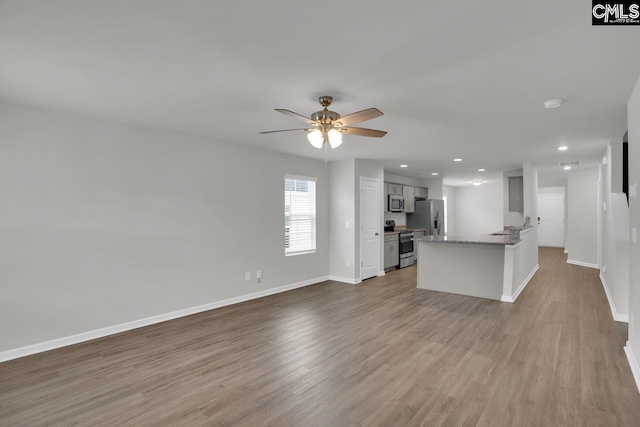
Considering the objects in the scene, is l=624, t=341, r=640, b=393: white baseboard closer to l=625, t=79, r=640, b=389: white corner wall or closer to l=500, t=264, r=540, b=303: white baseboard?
l=625, t=79, r=640, b=389: white corner wall

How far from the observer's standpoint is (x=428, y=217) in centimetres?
875

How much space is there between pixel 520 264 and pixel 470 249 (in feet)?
3.51

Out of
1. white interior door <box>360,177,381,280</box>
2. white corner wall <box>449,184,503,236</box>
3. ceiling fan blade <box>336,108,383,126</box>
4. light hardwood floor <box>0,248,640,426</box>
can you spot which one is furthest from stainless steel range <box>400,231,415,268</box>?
ceiling fan blade <box>336,108,383,126</box>

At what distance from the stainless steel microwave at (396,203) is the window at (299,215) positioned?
106 inches

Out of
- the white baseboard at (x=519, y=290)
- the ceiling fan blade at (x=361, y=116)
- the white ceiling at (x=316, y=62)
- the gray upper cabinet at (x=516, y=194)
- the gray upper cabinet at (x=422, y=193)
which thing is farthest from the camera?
the gray upper cabinet at (x=422, y=193)

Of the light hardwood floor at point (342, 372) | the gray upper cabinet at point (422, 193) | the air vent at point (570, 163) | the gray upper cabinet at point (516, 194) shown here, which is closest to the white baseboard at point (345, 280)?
the light hardwood floor at point (342, 372)

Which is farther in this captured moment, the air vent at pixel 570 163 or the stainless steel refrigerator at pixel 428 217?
the stainless steel refrigerator at pixel 428 217

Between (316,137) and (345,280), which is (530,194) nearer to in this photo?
(345,280)

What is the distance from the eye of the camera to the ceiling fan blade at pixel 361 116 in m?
2.42

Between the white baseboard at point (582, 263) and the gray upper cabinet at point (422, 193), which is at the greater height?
→ the gray upper cabinet at point (422, 193)

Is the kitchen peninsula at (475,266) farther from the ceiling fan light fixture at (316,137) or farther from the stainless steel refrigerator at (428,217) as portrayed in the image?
the ceiling fan light fixture at (316,137)

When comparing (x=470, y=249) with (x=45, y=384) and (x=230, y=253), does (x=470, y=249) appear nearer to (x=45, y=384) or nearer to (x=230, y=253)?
(x=230, y=253)

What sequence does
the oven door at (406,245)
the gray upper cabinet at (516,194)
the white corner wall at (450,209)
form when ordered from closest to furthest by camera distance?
1. the gray upper cabinet at (516,194)
2. the oven door at (406,245)
3. the white corner wall at (450,209)

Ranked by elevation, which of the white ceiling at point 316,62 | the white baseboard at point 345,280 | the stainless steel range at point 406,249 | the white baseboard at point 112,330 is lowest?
the white baseboard at point 112,330
